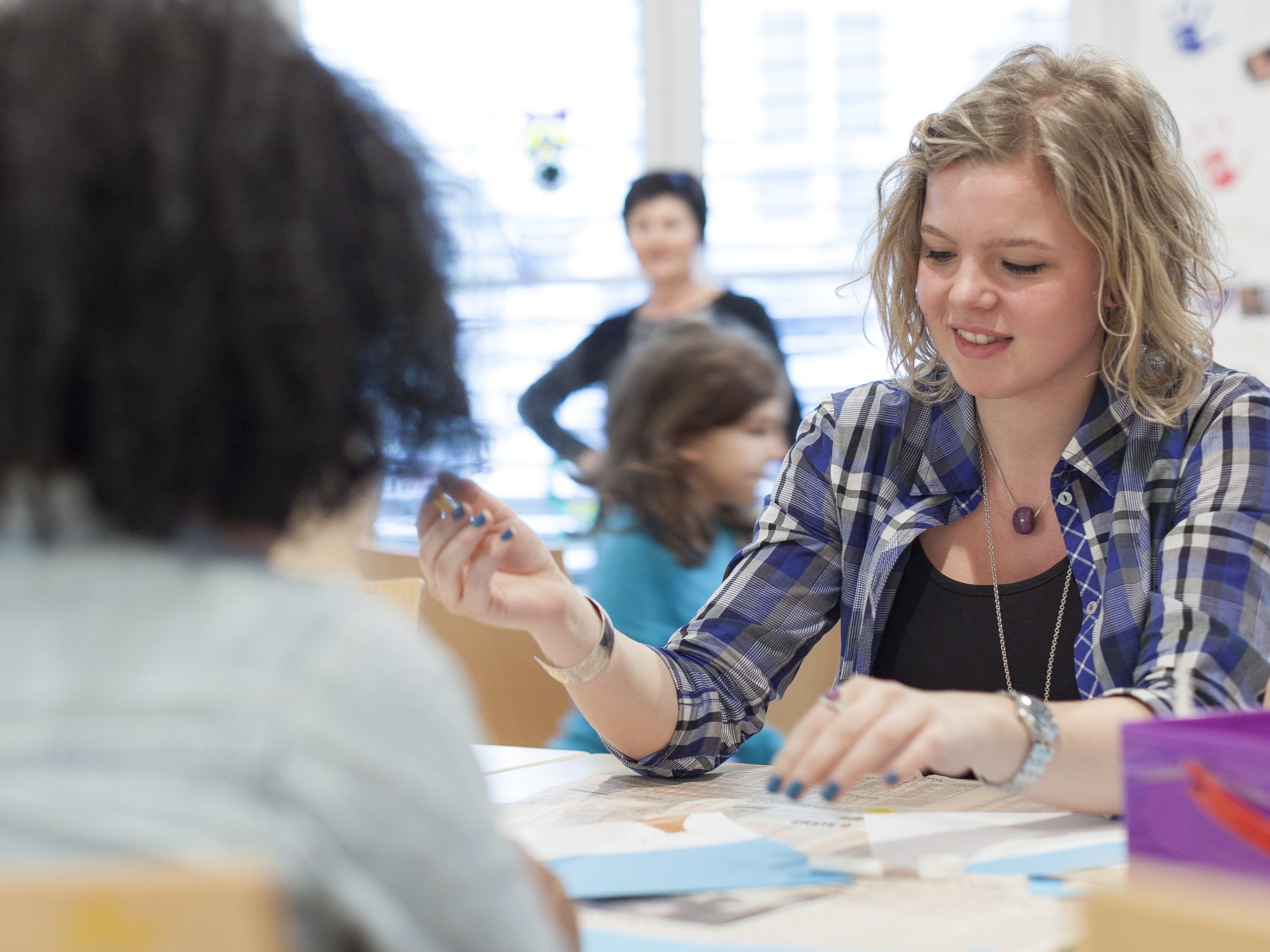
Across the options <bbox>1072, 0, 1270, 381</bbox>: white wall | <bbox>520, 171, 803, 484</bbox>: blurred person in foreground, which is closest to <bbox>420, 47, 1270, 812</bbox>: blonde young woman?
<bbox>520, 171, 803, 484</bbox>: blurred person in foreground

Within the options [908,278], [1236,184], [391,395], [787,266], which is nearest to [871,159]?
[787,266]

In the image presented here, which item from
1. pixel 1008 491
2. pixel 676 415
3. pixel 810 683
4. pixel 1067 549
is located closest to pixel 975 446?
pixel 1008 491

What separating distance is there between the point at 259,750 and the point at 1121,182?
1.07m

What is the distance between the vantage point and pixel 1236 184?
3115 mm

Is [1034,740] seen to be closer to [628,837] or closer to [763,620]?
[628,837]

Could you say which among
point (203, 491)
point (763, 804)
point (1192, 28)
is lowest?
point (763, 804)

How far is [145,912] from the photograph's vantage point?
354 millimetres

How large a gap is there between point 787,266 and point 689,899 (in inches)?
117

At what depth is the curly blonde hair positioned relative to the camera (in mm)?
1227

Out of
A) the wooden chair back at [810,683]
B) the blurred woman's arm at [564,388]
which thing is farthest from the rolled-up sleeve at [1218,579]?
the blurred woman's arm at [564,388]

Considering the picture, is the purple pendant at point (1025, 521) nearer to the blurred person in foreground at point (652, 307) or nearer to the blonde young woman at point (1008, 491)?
the blonde young woman at point (1008, 491)

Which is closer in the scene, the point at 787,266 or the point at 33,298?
the point at 33,298

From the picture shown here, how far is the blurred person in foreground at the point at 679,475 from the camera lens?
1.83 meters

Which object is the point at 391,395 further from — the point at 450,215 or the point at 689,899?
the point at 689,899
